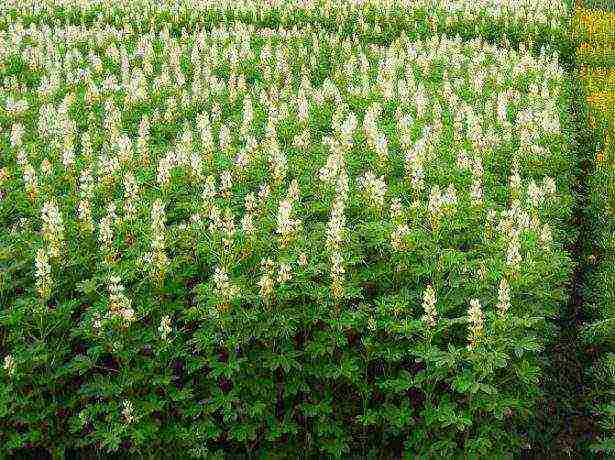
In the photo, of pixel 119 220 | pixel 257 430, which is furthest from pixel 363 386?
pixel 119 220

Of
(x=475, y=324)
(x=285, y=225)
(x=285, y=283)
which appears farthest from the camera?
(x=285, y=225)

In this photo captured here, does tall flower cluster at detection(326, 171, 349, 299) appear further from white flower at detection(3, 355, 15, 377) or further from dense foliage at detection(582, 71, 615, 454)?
white flower at detection(3, 355, 15, 377)

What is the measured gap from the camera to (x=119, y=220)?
17.3 ft

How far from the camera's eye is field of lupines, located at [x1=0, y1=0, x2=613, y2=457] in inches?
176

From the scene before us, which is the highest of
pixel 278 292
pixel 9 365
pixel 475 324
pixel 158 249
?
pixel 158 249

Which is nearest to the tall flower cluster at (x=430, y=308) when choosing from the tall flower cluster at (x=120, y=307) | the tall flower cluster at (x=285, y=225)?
the tall flower cluster at (x=285, y=225)

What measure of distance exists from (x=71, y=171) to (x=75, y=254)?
1.41m

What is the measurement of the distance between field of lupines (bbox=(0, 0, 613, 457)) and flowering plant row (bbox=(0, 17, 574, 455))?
18 millimetres

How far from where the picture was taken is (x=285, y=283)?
4629 mm

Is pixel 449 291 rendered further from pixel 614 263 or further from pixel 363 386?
pixel 614 263

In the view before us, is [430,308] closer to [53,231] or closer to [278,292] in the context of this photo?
[278,292]

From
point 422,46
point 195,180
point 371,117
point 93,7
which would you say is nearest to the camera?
point 195,180

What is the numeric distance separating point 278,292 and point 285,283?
11cm

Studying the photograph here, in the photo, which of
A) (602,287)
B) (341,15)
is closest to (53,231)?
(602,287)
